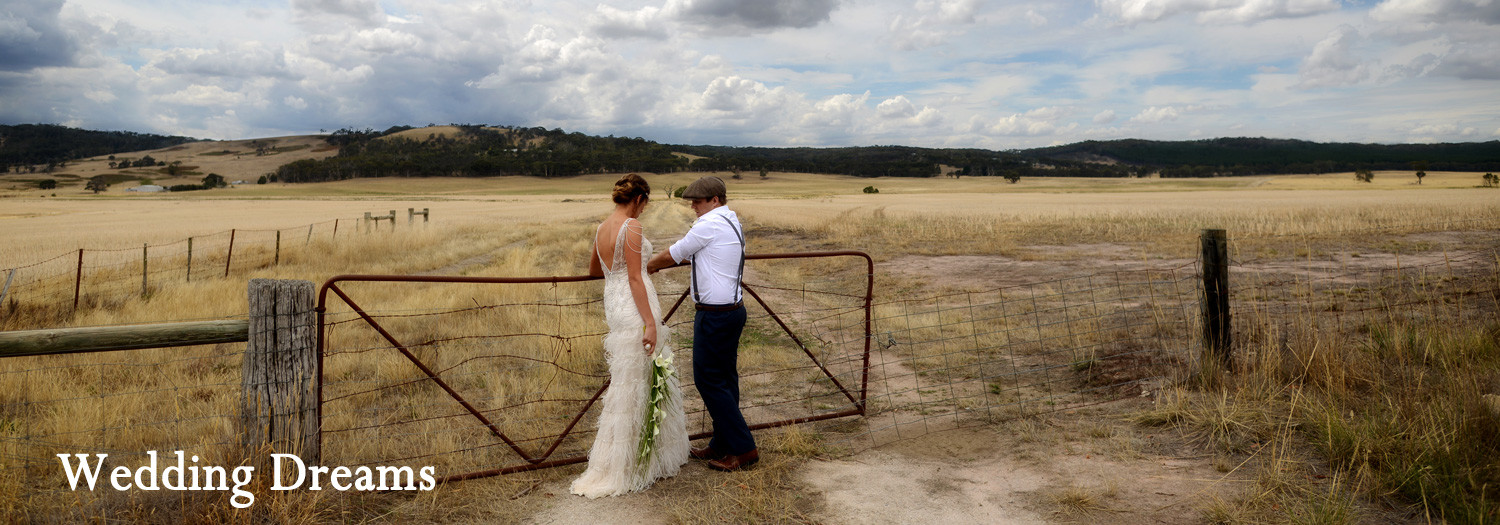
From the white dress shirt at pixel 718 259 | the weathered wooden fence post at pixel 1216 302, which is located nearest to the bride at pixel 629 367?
the white dress shirt at pixel 718 259

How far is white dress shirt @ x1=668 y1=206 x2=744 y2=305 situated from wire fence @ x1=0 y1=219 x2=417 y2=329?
950cm

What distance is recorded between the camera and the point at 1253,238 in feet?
71.3

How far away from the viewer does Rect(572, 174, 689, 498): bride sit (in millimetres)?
4555

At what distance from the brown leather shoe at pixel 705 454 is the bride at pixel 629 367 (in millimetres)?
471

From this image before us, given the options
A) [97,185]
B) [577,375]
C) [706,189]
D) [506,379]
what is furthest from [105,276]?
[97,185]

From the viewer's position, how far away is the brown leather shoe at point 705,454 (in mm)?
5223

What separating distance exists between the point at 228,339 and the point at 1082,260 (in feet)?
59.0

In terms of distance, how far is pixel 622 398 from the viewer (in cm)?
470

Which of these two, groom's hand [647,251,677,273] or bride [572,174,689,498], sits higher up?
groom's hand [647,251,677,273]

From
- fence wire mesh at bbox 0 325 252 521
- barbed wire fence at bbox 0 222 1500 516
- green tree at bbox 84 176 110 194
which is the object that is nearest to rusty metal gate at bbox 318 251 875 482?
barbed wire fence at bbox 0 222 1500 516

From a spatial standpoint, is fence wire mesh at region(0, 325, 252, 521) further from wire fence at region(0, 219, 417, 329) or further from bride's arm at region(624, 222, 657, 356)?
wire fence at region(0, 219, 417, 329)

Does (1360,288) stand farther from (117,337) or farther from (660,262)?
(117,337)

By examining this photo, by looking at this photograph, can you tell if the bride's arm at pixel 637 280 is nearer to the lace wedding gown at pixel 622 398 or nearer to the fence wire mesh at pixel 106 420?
the lace wedding gown at pixel 622 398

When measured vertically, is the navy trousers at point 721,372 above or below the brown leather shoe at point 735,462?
above
